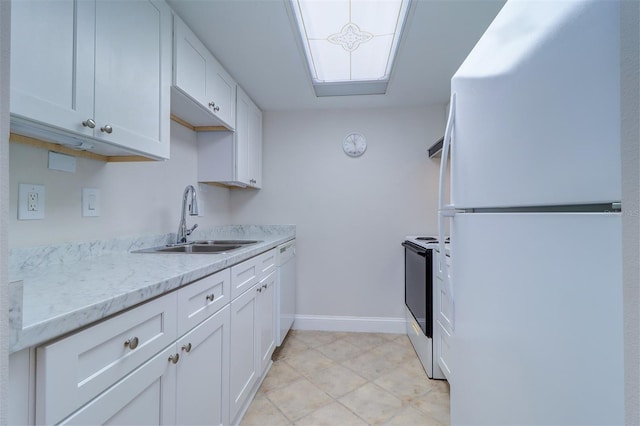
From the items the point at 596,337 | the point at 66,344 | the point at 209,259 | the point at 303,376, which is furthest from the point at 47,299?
the point at 303,376

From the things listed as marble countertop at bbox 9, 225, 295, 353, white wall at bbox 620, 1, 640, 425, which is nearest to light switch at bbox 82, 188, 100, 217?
marble countertop at bbox 9, 225, 295, 353

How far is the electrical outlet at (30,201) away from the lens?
1.00m

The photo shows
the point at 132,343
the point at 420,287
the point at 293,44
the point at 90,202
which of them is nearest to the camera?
the point at 132,343

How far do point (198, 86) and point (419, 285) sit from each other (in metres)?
2.09

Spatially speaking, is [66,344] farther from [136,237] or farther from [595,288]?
[136,237]

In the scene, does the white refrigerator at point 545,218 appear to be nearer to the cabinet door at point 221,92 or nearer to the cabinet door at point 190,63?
the cabinet door at point 190,63

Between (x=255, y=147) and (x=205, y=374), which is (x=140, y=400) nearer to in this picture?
(x=205, y=374)

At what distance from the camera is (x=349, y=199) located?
113 inches

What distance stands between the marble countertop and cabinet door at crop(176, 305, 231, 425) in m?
0.23

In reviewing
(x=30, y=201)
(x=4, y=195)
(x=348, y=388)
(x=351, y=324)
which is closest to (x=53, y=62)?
(x=30, y=201)

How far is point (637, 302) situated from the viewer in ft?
0.99

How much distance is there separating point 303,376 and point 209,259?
1.28 meters

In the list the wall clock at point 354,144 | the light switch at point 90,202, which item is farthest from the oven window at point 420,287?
the light switch at point 90,202

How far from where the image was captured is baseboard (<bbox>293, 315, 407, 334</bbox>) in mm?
2768
